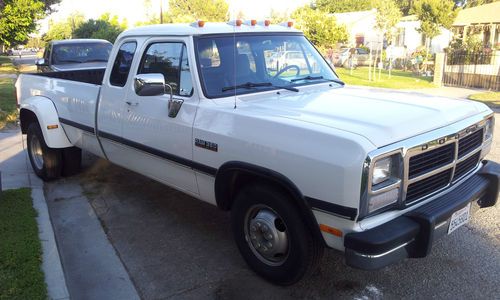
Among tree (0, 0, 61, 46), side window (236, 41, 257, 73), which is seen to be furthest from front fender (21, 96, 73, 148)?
tree (0, 0, 61, 46)

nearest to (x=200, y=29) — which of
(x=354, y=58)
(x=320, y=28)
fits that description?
(x=320, y=28)

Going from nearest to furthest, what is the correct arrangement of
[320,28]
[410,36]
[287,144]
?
[287,144], [320,28], [410,36]

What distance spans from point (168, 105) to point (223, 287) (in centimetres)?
161

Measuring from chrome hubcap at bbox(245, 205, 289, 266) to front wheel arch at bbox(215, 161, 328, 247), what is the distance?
22 cm

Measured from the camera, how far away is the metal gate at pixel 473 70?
680 inches

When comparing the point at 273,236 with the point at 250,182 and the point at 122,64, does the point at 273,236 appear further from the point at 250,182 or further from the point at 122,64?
the point at 122,64

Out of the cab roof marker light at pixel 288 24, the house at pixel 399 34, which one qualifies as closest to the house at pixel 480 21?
the house at pixel 399 34

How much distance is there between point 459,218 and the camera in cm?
331

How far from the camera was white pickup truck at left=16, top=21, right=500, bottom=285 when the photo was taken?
2871mm

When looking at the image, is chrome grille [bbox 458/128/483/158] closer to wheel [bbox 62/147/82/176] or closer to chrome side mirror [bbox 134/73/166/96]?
chrome side mirror [bbox 134/73/166/96]

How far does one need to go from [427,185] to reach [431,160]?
6.9 inches

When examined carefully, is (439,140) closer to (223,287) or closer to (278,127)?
(278,127)

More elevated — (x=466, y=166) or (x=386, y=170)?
(x=386, y=170)

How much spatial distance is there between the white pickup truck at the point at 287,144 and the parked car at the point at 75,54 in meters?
8.07
